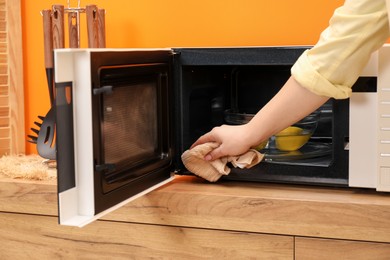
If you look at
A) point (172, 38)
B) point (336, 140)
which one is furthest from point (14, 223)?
point (336, 140)

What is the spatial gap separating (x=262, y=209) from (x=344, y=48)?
0.40 m

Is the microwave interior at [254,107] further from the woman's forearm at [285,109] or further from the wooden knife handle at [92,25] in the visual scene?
the wooden knife handle at [92,25]

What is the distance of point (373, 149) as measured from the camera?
138cm

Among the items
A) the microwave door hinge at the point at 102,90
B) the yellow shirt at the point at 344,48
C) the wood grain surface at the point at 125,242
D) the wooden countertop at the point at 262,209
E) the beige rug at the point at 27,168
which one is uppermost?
the yellow shirt at the point at 344,48

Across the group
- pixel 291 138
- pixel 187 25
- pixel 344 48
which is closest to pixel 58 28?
pixel 187 25

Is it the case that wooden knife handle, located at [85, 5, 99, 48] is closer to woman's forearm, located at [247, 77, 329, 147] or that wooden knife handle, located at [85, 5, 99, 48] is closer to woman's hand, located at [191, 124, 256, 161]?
woman's hand, located at [191, 124, 256, 161]

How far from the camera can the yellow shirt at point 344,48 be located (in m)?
1.14

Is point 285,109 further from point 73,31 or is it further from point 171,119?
point 73,31

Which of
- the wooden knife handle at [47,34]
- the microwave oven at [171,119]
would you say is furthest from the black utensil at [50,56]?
the microwave oven at [171,119]

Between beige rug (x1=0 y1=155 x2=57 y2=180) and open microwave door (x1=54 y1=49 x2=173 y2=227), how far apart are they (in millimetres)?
311

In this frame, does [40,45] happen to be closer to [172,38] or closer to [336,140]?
[172,38]

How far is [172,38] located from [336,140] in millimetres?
608

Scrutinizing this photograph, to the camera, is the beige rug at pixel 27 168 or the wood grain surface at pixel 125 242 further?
the beige rug at pixel 27 168

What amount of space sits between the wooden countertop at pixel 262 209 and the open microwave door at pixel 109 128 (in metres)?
0.07
